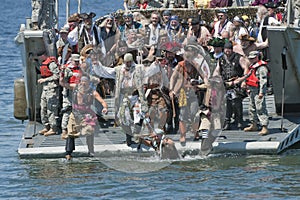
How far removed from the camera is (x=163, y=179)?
16375mm

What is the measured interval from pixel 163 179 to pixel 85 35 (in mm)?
4447

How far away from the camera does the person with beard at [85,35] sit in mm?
19781

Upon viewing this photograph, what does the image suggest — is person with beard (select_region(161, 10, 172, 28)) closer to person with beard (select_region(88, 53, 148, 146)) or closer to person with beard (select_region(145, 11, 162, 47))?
person with beard (select_region(145, 11, 162, 47))

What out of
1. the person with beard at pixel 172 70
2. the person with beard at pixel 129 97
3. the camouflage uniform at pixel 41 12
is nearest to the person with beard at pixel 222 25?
the person with beard at pixel 172 70

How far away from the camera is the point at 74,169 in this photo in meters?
17.1

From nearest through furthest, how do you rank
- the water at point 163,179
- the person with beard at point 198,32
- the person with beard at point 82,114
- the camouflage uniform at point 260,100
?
the water at point 163,179 → the person with beard at point 82,114 → the camouflage uniform at point 260,100 → the person with beard at point 198,32

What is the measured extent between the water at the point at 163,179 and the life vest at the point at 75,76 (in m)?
1.29

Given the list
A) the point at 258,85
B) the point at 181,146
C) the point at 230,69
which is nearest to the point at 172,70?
the point at 230,69

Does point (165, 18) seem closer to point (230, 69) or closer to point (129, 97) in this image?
point (230, 69)

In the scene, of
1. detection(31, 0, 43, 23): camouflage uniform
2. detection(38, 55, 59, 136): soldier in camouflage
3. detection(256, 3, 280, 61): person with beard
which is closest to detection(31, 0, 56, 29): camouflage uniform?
detection(31, 0, 43, 23): camouflage uniform

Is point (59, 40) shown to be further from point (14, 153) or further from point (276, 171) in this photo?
point (276, 171)

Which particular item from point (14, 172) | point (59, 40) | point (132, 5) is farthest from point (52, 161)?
point (132, 5)

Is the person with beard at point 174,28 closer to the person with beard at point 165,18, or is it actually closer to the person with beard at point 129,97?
the person with beard at point 165,18

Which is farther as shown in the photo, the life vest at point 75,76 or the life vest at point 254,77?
the life vest at point 254,77
